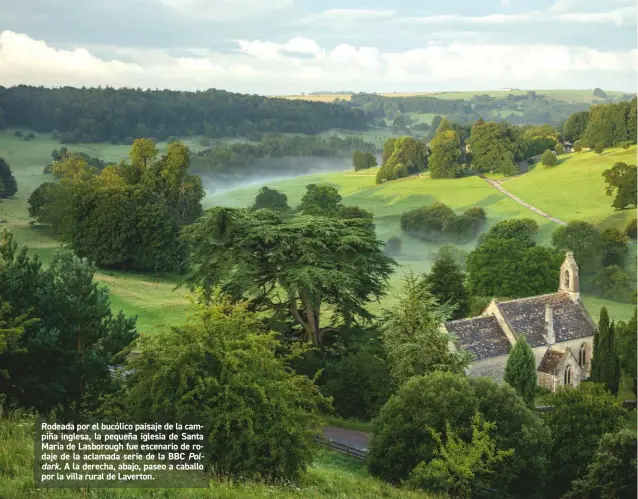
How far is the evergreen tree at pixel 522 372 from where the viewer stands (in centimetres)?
3444

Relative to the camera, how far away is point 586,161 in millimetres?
92562

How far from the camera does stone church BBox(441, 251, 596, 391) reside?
38.5 metres

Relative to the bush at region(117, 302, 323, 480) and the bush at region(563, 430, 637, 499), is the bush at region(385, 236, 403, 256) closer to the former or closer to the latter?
the bush at region(563, 430, 637, 499)

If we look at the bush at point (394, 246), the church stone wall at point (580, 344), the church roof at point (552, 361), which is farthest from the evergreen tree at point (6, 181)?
the church stone wall at point (580, 344)

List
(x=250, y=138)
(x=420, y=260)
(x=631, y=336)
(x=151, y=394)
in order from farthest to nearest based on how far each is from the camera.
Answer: (x=250, y=138), (x=420, y=260), (x=631, y=336), (x=151, y=394)

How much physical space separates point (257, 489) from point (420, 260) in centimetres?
6457

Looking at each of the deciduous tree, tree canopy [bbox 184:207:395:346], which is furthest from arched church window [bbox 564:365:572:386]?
the deciduous tree

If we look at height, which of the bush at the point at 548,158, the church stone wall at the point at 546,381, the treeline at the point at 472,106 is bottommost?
the church stone wall at the point at 546,381

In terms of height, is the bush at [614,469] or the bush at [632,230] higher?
the bush at [632,230]

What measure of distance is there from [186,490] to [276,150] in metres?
110

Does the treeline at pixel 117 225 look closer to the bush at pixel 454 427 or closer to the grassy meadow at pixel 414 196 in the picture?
the grassy meadow at pixel 414 196

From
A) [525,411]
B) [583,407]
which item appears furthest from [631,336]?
[525,411]

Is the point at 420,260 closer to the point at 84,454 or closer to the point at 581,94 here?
the point at 84,454

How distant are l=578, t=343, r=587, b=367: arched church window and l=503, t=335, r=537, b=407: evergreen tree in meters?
9.02
